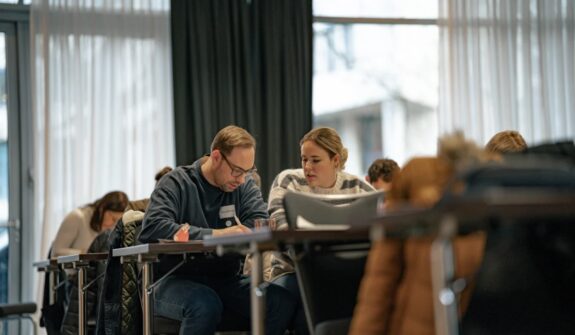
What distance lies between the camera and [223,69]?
7645 mm

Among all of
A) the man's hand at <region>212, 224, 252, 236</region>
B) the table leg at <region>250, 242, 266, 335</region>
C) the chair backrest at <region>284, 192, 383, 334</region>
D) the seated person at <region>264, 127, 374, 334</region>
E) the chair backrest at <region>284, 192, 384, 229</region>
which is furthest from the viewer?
the seated person at <region>264, 127, 374, 334</region>

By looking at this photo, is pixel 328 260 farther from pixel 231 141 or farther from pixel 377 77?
pixel 377 77

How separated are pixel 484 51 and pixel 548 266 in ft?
19.1

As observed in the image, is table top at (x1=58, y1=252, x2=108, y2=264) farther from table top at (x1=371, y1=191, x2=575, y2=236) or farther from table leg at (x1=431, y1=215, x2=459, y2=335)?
table leg at (x1=431, y1=215, x2=459, y2=335)

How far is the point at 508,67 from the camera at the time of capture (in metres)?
8.25

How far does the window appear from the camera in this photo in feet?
26.9

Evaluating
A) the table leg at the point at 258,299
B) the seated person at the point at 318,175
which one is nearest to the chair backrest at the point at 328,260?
the table leg at the point at 258,299

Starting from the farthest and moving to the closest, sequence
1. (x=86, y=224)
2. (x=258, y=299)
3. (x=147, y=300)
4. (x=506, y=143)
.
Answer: (x=86, y=224), (x=506, y=143), (x=147, y=300), (x=258, y=299)

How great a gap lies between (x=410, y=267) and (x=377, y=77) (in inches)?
242

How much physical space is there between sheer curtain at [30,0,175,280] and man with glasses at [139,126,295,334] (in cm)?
320

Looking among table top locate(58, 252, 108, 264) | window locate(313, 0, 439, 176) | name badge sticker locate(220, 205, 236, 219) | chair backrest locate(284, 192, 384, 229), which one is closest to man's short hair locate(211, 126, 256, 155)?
name badge sticker locate(220, 205, 236, 219)

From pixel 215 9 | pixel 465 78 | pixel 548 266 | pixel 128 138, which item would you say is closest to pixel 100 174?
pixel 128 138

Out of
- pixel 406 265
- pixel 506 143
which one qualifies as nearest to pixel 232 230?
pixel 506 143

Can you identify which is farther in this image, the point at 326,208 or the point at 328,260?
the point at 326,208
